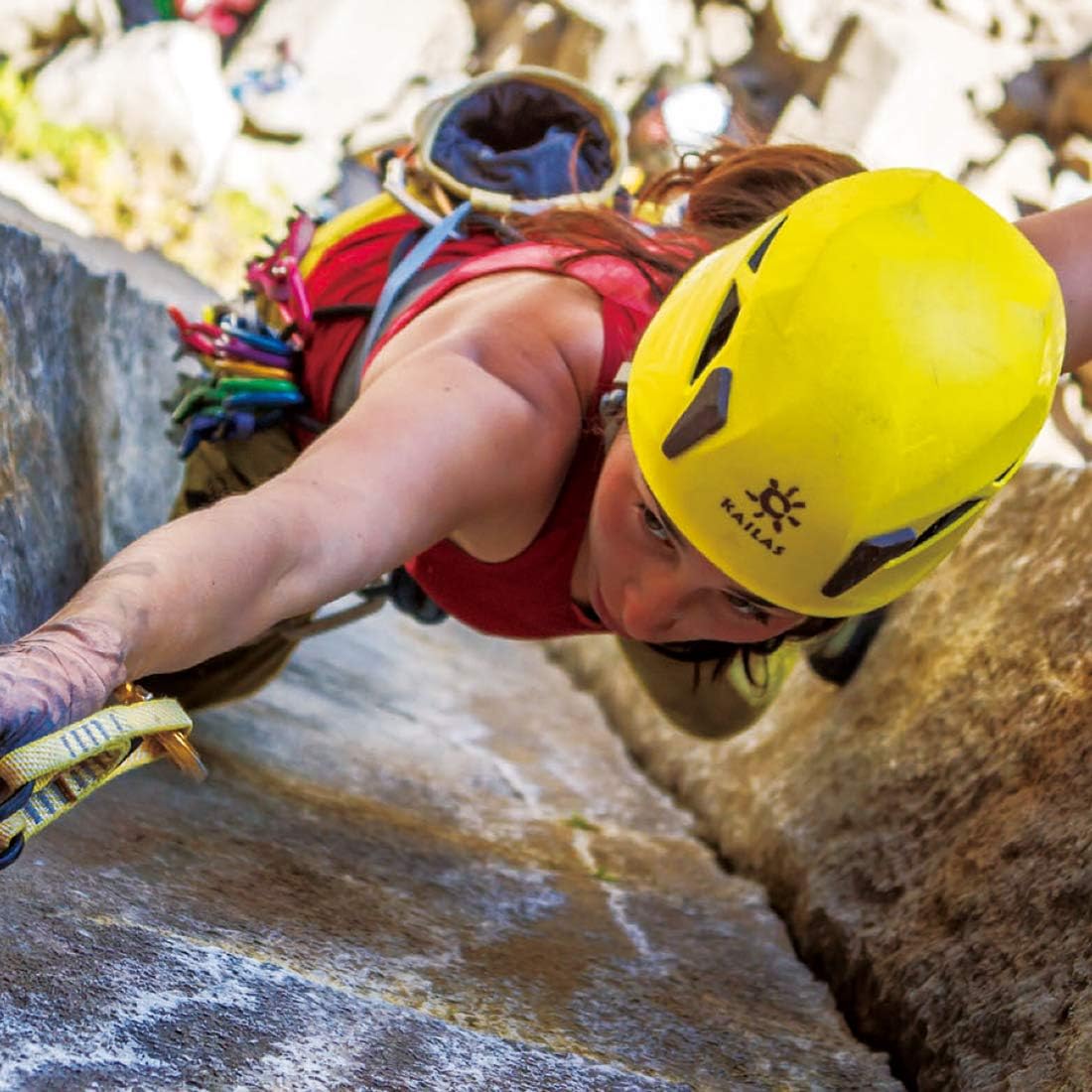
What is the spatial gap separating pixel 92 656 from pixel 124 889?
468 millimetres

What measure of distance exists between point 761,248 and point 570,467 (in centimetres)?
38

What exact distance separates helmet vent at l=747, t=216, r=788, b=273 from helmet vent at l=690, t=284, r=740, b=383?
30 mm

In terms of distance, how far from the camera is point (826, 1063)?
4.93 ft

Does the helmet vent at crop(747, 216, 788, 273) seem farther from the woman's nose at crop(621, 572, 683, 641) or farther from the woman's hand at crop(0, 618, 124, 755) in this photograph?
the woman's hand at crop(0, 618, 124, 755)

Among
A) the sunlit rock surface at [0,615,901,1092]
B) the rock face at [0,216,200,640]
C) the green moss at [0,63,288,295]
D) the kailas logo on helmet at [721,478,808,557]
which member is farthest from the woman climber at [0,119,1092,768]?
the green moss at [0,63,288,295]

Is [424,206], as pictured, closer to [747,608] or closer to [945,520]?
[747,608]

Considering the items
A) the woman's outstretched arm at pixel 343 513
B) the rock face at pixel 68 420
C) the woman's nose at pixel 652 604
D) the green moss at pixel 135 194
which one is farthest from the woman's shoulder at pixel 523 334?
the green moss at pixel 135 194

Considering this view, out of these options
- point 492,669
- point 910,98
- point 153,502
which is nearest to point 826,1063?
point 153,502

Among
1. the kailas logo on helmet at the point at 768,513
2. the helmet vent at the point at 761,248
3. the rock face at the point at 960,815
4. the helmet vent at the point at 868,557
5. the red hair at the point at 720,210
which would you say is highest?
the helmet vent at the point at 761,248

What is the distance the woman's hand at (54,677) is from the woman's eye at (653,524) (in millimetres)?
665

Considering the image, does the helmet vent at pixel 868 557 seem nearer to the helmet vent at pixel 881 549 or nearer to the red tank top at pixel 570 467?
the helmet vent at pixel 881 549

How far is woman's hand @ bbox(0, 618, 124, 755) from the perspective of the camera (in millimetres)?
869

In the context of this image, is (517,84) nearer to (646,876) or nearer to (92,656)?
(646,876)

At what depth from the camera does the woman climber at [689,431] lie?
1.16 m
